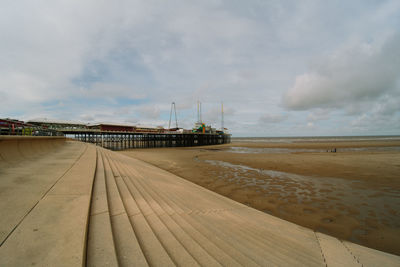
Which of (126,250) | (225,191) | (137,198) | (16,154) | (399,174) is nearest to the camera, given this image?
(126,250)

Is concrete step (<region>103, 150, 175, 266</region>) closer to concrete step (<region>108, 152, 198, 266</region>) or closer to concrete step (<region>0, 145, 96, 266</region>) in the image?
concrete step (<region>108, 152, 198, 266</region>)

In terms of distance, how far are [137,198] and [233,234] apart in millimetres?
2427

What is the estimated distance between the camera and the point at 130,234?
2.32 metres

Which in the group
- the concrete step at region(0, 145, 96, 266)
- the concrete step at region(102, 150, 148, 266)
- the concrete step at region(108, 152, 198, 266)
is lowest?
the concrete step at region(108, 152, 198, 266)

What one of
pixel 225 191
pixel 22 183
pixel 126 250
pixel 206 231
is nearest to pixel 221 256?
pixel 206 231

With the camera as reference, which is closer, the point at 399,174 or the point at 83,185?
the point at 83,185

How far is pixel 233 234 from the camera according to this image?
10.6 ft

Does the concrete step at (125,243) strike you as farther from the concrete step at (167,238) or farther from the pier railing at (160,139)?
the pier railing at (160,139)

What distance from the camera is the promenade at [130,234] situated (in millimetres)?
1701

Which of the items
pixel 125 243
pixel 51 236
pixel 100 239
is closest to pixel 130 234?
pixel 125 243

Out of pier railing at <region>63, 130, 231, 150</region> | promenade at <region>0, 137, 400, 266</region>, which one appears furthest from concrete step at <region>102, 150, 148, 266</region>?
pier railing at <region>63, 130, 231, 150</region>

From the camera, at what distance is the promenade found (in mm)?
1701

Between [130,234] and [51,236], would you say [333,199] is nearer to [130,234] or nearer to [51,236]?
[130,234]

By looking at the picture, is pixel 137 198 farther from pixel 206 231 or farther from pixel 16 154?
pixel 16 154
